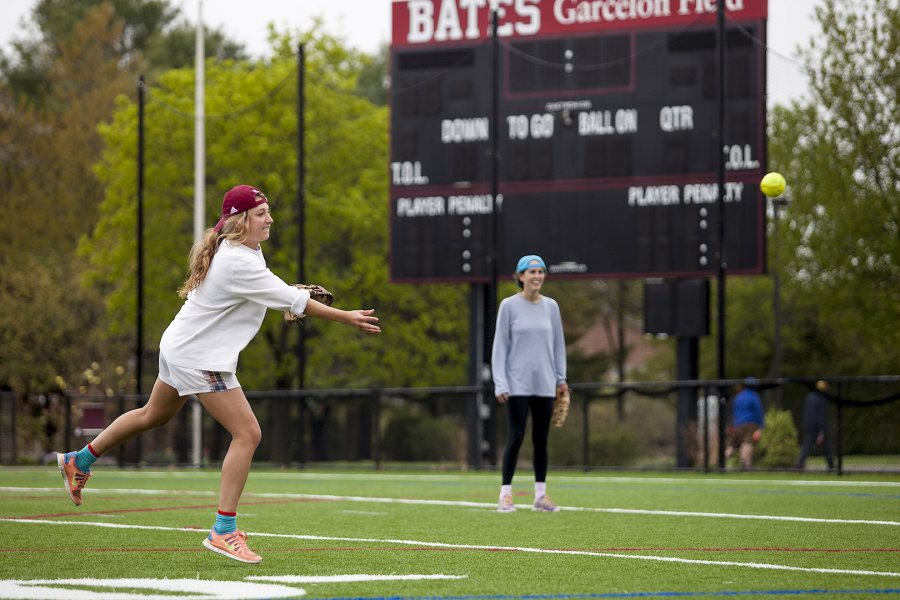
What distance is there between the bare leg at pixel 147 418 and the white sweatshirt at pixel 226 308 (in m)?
0.29

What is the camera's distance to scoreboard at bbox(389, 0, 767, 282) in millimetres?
21344

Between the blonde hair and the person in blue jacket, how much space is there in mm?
15495

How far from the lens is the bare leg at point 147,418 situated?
308 inches

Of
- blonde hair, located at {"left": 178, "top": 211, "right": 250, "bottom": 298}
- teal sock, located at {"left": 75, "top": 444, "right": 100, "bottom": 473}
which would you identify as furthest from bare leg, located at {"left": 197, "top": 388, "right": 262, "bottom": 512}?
teal sock, located at {"left": 75, "top": 444, "right": 100, "bottom": 473}

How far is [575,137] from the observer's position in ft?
72.6

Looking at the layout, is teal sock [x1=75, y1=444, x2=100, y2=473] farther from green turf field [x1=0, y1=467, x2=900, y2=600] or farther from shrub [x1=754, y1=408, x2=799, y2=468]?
shrub [x1=754, y1=408, x2=799, y2=468]

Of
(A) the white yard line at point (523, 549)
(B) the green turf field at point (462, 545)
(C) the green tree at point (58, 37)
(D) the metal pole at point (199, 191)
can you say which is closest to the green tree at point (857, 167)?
(D) the metal pole at point (199, 191)

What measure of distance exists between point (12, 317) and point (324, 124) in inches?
383

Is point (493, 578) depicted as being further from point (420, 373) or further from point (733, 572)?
point (420, 373)

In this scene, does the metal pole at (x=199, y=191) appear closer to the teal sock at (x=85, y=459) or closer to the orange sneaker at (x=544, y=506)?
the orange sneaker at (x=544, y=506)

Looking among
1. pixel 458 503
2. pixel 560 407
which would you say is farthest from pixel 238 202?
pixel 458 503

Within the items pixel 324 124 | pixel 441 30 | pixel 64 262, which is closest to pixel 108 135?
pixel 324 124

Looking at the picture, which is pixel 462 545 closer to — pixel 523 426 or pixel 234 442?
pixel 234 442

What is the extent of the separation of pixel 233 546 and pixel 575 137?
15.4 meters
